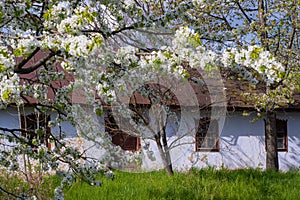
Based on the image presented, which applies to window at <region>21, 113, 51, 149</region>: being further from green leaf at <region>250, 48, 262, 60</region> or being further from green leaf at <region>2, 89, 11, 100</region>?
green leaf at <region>250, 48, 262, 60</region>

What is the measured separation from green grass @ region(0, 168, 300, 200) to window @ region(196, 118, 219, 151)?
4.31 meters

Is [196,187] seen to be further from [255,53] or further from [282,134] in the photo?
[282,134]

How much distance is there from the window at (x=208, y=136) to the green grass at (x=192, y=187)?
14.2ft

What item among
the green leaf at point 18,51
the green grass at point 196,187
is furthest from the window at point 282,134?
the green leaf at point 18,51

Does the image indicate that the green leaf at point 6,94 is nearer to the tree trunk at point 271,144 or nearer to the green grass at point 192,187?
the green grass at point 192,187

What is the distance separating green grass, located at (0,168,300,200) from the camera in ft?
18.0

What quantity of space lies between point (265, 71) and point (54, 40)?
3.57ft

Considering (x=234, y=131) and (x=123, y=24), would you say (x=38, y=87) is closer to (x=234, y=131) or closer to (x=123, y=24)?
(x=123, y=24)

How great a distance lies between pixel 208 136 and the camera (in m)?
11.9

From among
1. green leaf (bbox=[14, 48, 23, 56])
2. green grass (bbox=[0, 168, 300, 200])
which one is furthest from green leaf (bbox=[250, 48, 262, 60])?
green grass (bbox=[0, 168, 300, 200])

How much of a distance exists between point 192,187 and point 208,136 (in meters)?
6.13

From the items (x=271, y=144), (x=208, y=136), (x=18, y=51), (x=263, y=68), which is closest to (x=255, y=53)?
(x=263, y=68)

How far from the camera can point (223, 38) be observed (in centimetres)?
370

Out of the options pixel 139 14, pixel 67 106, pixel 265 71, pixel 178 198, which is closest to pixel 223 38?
pixel 139 14
